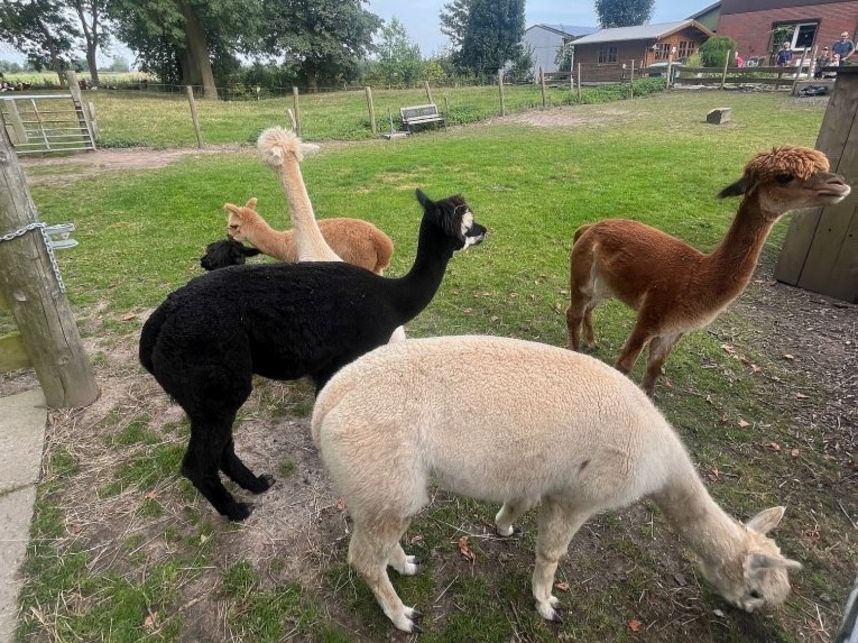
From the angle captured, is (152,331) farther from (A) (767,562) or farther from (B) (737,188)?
(B) (737,188)

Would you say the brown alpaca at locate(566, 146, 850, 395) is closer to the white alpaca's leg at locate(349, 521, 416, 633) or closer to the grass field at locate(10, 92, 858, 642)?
the grass field at locate(10, 92, 858, 642)

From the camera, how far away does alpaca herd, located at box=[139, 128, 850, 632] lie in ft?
5.72

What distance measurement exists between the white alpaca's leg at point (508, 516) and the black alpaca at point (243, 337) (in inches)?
47.5

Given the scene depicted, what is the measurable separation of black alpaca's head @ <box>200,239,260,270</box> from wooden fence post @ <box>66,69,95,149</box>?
13298 millimetres

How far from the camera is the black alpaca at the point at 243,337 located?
2.20 meters

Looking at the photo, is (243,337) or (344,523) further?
(344,523)

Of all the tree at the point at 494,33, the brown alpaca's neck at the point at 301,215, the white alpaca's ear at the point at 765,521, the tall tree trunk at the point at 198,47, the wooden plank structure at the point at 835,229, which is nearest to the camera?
the white alpaca's ear at the point at 765,521

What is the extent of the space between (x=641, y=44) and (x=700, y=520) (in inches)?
1836

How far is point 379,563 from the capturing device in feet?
6.54

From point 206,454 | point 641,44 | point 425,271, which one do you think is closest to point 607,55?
point 641,44

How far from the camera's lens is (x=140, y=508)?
8.91 ft

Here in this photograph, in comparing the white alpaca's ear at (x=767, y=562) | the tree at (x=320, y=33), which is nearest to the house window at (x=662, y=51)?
the tree at (x=320, y=33)

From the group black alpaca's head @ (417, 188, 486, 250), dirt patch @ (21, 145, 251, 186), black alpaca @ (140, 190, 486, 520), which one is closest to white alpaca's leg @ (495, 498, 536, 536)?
black alpaca @ (140, 190, 486, 520)

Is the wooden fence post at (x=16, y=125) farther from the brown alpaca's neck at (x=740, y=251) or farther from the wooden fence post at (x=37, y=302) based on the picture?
the brown alpaca's neck at (x=740, y=251)
